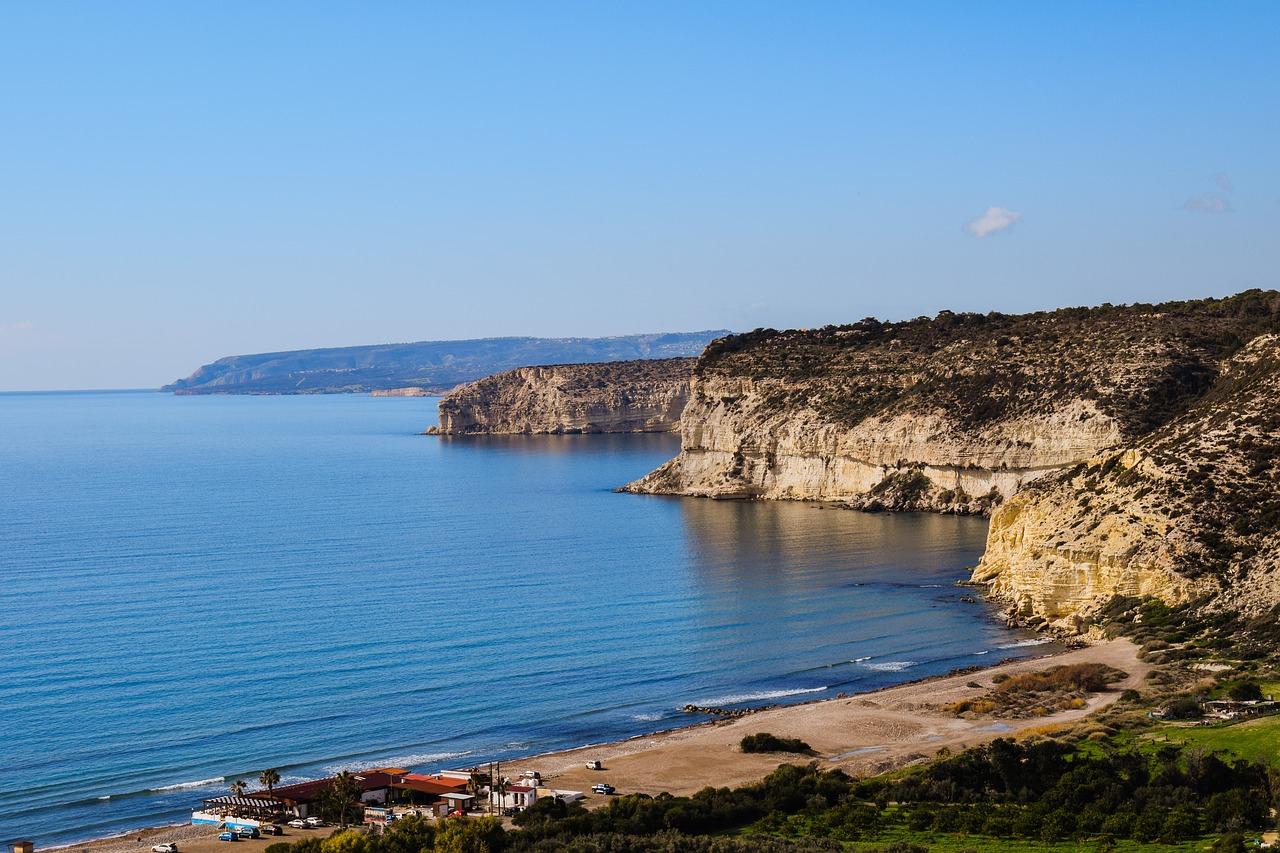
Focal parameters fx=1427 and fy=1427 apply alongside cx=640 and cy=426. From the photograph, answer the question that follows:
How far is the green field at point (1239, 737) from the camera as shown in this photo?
124ft

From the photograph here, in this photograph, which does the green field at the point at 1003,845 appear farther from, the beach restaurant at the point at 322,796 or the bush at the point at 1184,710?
the bush at the point at 1184,710

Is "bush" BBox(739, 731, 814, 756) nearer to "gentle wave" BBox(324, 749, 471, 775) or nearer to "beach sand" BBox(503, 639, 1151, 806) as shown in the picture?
"beach sand" BBox(503, 639, 1151, 806)

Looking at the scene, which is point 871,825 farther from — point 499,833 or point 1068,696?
point 1068,696

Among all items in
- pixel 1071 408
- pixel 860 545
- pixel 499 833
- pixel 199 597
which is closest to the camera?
pixel 499 833

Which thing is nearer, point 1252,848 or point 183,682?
point 1252,848

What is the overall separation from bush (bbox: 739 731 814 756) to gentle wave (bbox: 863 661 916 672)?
13376 millimetres

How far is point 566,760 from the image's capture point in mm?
43625

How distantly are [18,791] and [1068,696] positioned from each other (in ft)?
110

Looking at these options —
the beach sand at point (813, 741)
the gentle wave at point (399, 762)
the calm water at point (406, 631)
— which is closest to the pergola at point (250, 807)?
the calm water at point (406, 631)

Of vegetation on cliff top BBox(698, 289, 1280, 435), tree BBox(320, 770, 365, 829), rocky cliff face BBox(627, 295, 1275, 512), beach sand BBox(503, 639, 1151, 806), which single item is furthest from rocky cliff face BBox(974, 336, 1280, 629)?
tree BBox(320, 770, 365, 829)

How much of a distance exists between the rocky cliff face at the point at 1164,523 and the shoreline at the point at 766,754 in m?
7.46

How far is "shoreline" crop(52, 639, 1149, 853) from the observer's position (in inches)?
1565

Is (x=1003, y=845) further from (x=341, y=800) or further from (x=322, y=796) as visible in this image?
(x=322, y=796)

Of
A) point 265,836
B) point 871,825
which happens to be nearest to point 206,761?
point 265,836
